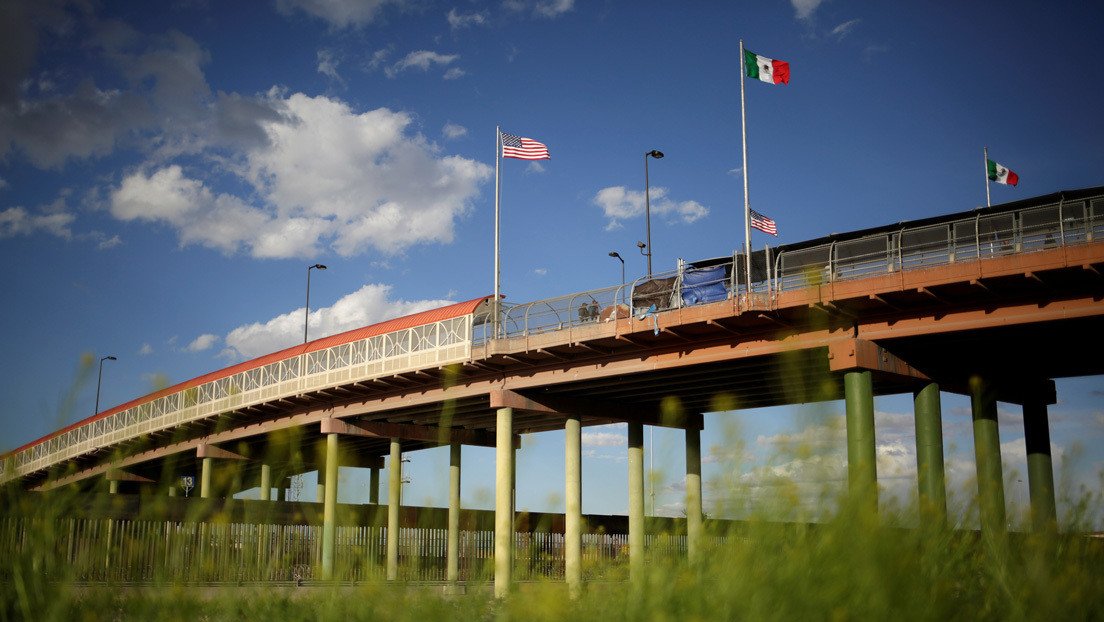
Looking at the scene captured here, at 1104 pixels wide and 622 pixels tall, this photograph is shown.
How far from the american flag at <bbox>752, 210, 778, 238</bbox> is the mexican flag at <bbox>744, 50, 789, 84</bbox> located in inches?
208

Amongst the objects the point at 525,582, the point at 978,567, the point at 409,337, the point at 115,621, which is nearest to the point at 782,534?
the point at 525,582

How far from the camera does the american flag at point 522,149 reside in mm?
38875

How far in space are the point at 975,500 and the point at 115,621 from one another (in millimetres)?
7396

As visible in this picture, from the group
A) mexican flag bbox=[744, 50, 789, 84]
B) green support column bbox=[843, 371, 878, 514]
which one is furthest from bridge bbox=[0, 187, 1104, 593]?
mexican flag bbox=[744, 50, 789, 84]

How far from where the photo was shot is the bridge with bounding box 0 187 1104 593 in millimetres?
24922

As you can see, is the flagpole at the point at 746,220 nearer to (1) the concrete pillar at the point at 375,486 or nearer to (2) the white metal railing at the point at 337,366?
(2) the white metal railing at the point at 337,366

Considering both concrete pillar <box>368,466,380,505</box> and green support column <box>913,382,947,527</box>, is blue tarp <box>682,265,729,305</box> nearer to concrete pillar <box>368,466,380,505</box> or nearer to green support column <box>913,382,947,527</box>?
green support column <box>913,382,947,527</box>

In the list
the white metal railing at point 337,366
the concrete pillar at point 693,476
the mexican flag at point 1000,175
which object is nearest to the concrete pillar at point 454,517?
the white metal railing at point 337,366

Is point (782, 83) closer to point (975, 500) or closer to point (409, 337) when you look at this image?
point (409, 337)

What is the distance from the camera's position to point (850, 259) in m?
27.2

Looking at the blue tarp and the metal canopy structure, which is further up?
the blue tarp

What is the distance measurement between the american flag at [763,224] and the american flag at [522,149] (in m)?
10.4

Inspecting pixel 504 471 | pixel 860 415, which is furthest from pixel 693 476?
pixel 860 415

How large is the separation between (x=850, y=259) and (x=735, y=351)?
534cm
